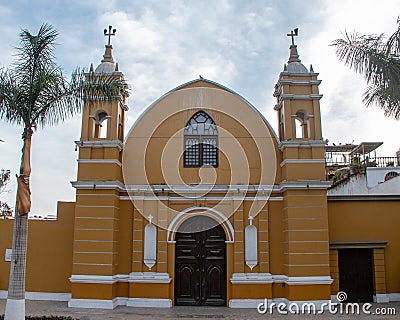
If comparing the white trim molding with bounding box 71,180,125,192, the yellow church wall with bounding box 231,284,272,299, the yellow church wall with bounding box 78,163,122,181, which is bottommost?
the yellow church wall with bounding box 231,284,272,299

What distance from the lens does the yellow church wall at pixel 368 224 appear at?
1297 centimetres

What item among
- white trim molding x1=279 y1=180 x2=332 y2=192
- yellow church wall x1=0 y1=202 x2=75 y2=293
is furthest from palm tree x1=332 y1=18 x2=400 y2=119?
yellow church wall x1=0 y1=202 x2=75 y2=293

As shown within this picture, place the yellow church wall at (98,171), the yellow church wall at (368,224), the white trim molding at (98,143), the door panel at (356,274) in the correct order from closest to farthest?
1. the yellow church wall at (98,171)
2. the white trim molding at (98,143)
3. the door panel at (356,274)
4. the yellow church wall at (368,224)

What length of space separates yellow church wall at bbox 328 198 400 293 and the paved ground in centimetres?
167

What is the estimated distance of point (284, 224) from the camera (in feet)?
41.1

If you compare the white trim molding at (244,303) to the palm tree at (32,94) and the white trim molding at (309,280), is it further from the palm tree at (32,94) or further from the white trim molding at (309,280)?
the palm tree at (32,94)

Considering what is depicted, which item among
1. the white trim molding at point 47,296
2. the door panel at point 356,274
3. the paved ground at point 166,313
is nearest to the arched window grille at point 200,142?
the paved ground at point 166,313

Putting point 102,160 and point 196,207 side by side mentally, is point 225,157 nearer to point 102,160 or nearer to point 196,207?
point 196,207

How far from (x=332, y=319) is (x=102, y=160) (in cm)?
741

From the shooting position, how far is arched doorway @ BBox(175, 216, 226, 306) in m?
12.3

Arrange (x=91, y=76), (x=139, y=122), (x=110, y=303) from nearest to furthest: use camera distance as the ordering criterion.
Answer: (x=91, y=76) → (x=110, y=303) → (x=139, y=122)

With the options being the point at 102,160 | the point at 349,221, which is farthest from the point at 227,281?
the point at 102,160
